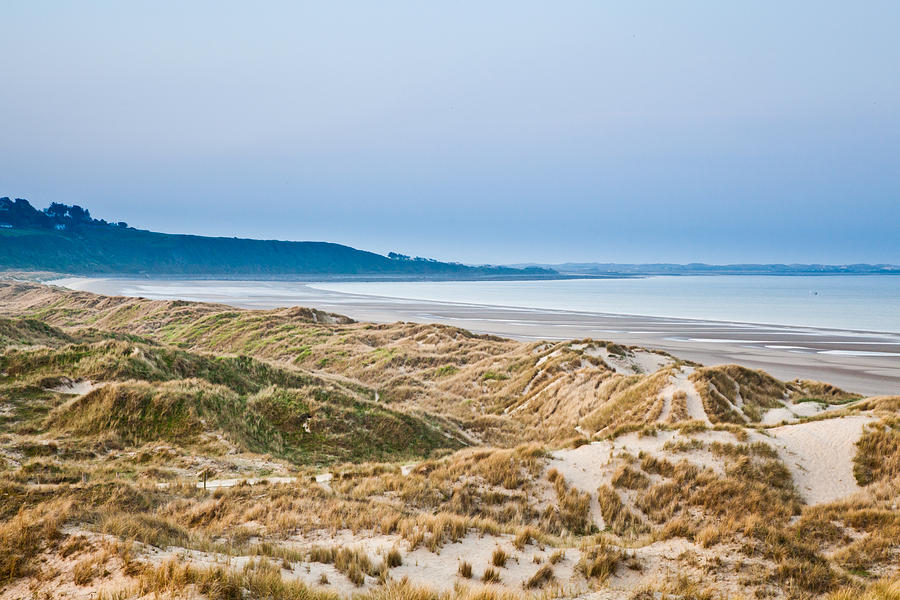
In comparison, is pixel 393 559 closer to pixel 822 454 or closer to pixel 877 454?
pixel 822 454

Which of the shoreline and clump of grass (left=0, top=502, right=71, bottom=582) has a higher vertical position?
clump of grass (left=0, top=502, right=71, bottom=582)

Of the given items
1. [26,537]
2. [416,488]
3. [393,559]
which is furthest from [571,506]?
[26,537]

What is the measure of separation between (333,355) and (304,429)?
78.1 feet

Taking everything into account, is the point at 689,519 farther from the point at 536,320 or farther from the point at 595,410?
the point at 536,320

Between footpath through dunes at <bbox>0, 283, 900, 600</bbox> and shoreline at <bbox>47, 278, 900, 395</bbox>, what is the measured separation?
51.7 ft

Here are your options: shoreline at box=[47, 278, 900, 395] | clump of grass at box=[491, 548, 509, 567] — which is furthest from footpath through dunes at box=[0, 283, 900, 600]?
shoreline at box=[47, 278, 900, 395]

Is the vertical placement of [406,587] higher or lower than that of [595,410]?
higher

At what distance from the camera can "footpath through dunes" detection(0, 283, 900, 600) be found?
654cm

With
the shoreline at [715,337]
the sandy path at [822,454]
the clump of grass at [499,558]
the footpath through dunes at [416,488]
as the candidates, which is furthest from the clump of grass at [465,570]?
the shoreline at [715,337]

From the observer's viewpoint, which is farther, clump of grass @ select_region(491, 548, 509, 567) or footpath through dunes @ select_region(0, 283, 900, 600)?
clump of grass @ select_region(491, 548, 509, 567)

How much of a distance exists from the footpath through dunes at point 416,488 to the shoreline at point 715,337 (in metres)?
15.8

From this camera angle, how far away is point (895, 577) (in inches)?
285

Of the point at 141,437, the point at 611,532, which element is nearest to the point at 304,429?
the point at 141,437

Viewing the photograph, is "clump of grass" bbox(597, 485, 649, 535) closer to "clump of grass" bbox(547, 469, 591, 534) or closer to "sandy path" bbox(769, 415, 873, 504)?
"clump of grass" bbox(547, 469, 591, 534)
